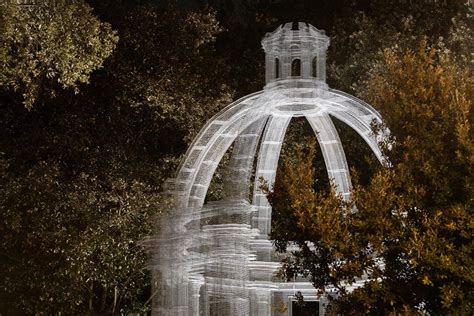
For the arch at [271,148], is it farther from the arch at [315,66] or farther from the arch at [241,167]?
the arch at [315,66]

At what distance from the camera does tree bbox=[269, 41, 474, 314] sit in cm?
834

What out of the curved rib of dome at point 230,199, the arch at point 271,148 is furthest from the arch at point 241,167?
the arch at point 271,148

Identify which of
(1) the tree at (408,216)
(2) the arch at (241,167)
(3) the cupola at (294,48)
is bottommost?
(1) the tree at (408,216)

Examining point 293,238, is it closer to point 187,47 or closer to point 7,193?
point 7,193

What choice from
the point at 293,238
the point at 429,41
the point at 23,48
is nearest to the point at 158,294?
the point at 293,238

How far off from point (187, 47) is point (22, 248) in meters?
5.66

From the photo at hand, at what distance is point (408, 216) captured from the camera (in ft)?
29.0

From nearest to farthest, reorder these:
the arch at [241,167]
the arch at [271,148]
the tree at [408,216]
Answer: the tree at [408,216], the arch at [241,167], the arch at [271,148]

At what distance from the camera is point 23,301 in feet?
51.4

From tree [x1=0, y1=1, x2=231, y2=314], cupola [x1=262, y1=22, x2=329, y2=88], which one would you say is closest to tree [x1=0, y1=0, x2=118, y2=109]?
tree [x1=0, y1=1, x2=231, y2=314]

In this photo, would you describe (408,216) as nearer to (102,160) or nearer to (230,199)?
(230,199)

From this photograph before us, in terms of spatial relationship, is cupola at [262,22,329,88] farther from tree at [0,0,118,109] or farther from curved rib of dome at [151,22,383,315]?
tree at [0,0,118,109]

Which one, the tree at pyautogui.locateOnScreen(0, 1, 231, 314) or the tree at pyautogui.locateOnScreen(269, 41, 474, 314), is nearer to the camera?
the tree at pyautogui.locateOnScreen(269, 41, 474, 314)

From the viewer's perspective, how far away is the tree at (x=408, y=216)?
8344mm
